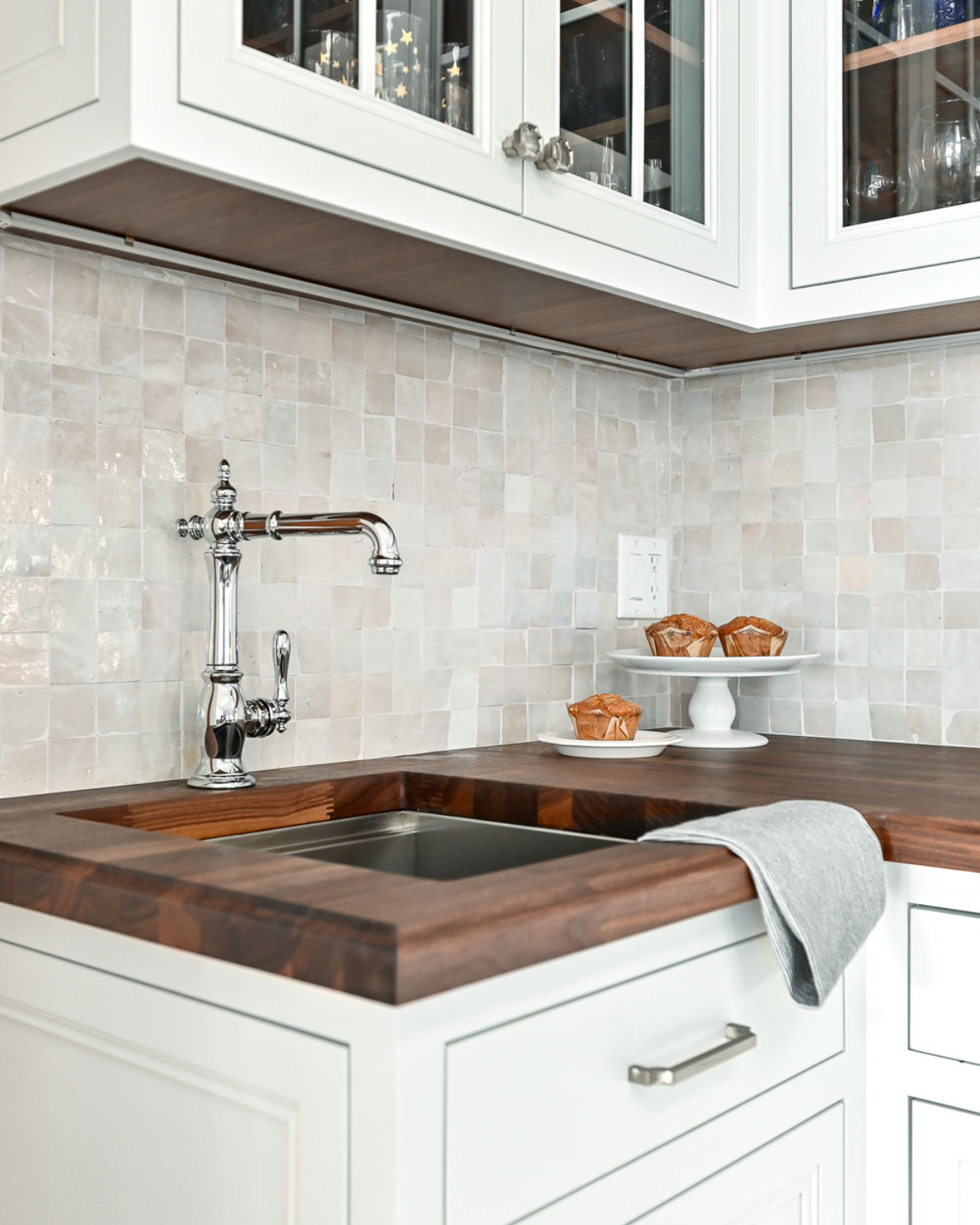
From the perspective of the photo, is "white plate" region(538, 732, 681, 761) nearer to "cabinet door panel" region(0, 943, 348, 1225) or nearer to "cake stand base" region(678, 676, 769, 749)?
"cake stand base" region(678, 676, 769, 749)

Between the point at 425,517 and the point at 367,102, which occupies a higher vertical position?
the point at 367,102

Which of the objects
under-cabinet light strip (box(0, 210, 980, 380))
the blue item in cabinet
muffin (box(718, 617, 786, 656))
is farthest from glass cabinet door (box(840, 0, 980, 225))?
muffin (box(718, 617, 786, 656))

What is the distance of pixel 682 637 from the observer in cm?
171

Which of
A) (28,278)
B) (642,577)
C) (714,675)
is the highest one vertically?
(28,278)

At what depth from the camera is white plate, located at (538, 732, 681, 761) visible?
4.95 feet

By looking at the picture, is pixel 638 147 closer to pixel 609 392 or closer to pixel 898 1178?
pixel 609 392

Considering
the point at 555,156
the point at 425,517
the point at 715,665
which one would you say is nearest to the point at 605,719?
the point at 715,665

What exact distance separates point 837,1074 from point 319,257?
3.05 feet

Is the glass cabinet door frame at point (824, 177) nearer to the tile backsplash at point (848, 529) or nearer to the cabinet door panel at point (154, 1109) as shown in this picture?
the tile backsplash at point (848, 529)

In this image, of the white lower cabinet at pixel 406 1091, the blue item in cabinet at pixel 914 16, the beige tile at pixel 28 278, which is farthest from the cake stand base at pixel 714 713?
Answer: the beige tile at pixel 28 278

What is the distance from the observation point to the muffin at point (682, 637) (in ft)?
5.63

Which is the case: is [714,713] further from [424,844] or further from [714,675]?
[424,844]

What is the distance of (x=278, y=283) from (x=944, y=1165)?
1.09 meters

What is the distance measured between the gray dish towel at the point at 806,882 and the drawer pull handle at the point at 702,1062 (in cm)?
5
